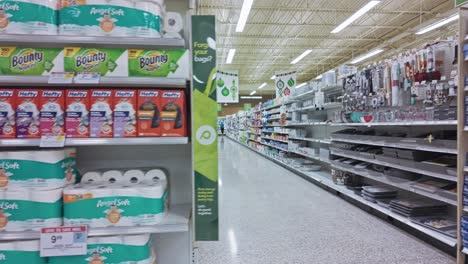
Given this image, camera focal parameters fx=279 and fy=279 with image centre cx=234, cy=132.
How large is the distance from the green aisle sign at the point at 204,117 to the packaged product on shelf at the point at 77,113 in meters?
0.58

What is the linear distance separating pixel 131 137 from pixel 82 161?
0.65 m

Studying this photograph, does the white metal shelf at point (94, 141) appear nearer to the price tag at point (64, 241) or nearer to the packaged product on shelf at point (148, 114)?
the packaged product on shelf at point (148, 114)

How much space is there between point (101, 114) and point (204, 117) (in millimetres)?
558

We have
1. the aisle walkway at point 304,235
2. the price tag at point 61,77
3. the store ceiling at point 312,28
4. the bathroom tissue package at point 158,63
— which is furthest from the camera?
the store ceiling at point 312,28

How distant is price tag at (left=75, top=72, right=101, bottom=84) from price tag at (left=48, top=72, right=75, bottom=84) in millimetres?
34

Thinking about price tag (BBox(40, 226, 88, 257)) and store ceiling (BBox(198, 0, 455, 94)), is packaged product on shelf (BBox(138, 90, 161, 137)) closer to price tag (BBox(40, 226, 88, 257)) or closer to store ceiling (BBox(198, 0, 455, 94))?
price tag (BBox(40, 226, 88, 257))

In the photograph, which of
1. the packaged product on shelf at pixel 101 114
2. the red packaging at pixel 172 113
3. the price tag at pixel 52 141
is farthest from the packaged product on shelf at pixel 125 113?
the price tag at pixel 52 141

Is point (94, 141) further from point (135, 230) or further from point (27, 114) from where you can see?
point (135, 230)

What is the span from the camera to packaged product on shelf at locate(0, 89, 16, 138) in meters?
1.48

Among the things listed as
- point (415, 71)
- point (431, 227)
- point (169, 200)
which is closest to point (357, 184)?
point (431, 227)

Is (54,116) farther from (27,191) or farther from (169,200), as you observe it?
(169,200)

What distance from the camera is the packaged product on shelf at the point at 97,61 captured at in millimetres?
1524

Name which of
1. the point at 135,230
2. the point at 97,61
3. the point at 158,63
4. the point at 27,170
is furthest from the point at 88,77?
the point at 135,230

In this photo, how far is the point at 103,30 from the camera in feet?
4.99
